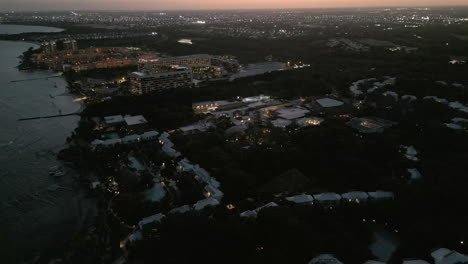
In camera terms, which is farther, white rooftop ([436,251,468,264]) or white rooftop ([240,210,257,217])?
white rooftop ([240,210,257,217])

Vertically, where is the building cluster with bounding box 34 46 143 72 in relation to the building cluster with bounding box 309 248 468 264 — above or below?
above

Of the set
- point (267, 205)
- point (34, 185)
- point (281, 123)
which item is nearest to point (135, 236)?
point (267, 205)

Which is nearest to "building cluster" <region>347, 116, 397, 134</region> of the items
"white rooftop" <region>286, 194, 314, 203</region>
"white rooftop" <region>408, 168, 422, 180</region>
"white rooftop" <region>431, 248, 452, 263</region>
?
"white rooftop" <region>408, 168, 422, 180</region>

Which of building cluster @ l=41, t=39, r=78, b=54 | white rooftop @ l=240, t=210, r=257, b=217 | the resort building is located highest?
building cluster @ l=41, t=39, r=78, b=54

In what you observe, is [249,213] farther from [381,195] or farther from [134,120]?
[134,120]

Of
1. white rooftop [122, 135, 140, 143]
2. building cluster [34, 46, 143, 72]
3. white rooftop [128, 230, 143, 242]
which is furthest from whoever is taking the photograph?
building cluster [34, 46, 143, 72]

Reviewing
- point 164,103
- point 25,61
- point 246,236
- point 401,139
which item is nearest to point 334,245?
point 246,236

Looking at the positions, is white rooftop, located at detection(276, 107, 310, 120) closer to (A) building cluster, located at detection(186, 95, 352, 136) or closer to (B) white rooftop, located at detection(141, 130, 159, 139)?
(A) building cluster, located at detection(186, 95, 352, 136)
